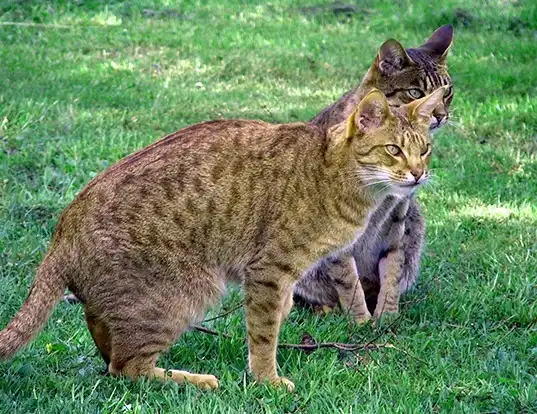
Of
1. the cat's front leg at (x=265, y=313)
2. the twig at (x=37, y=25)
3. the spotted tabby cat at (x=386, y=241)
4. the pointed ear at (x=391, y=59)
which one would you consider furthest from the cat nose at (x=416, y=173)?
the twig at (x=37, y=25)

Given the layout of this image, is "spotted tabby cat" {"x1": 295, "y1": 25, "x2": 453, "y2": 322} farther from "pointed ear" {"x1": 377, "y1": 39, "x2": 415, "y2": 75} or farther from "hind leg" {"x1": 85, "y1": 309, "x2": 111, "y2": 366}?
"hind leg" {"x1": 85, "y1": 309, "x2": 111, "y2": 366}

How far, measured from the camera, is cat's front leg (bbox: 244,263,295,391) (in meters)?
4.77

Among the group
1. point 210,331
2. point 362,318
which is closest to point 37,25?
point 362,318

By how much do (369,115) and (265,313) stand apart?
103 cm

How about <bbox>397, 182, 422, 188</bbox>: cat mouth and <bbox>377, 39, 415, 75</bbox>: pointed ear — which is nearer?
<bbox>397, 182, 422, 188</bbox>: cat mouth

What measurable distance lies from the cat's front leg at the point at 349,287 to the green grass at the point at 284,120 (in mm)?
131

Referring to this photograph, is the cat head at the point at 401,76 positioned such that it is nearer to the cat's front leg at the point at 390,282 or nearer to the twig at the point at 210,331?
the cat's front leg at the point at 390,282

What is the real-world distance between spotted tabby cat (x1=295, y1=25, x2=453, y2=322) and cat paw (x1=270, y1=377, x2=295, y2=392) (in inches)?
43.3

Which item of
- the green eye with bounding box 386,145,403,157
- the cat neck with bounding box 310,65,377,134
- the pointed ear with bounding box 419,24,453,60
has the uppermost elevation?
the green eye with bounding box 386,145,403,157

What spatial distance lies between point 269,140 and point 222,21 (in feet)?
26.8

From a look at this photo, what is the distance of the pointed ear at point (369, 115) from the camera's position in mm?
4855

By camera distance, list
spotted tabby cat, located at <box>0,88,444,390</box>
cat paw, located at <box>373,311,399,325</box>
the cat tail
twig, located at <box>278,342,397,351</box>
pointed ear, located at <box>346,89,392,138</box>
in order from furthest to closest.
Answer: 1. cat paw, located at <box>373,311,399,325</box>
2. twig, located at <box>278,342,397,351</box>
3. pointed ear, located at <box>346,89,392,138</box>
4. spotted tabby cat, located at <box>0,88,444,390</box>
5. the cat tail

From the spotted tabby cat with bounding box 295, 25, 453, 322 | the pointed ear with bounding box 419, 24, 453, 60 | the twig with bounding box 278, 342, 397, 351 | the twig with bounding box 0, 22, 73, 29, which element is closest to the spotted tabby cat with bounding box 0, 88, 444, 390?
the twig with bounding box 278, 342, 397, 351

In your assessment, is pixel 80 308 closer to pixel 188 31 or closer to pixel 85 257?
pixel 85 257
